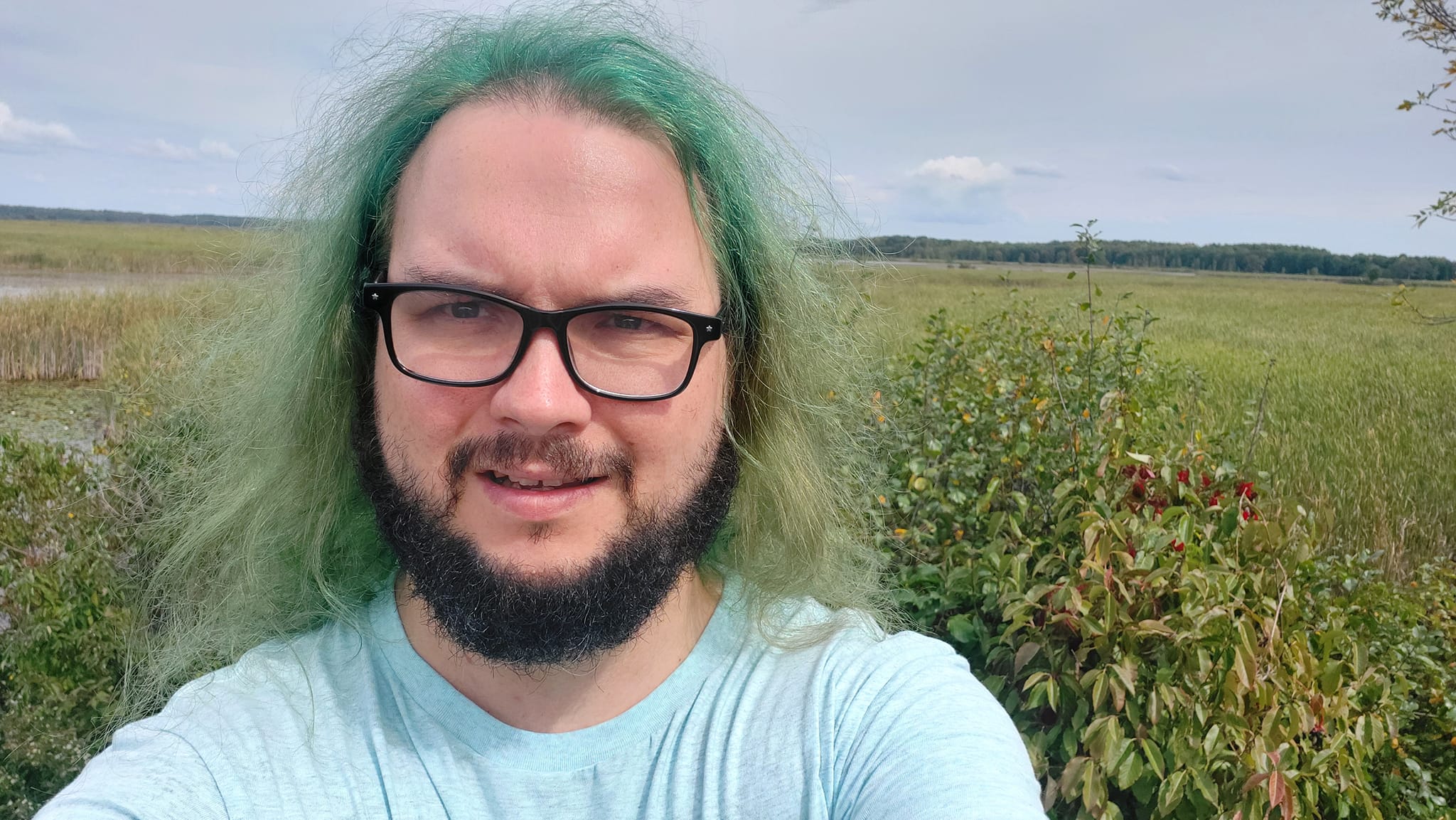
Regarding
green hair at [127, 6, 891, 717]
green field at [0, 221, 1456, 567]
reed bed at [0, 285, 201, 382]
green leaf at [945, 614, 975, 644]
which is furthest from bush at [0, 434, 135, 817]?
reed bed at [0, 285, 201, 382]

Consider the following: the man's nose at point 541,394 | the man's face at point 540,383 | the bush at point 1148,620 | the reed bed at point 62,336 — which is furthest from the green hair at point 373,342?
the reed bed at point 62,336

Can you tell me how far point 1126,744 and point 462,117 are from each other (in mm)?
1600

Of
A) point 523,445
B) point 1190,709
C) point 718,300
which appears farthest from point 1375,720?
point 523,445

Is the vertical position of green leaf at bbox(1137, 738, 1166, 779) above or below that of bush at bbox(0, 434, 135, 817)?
above

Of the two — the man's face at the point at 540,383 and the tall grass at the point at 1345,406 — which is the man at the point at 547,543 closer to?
the man's face at the point at 540,383

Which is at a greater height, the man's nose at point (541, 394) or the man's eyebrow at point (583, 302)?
the man's eyebrow at point (583, 302)

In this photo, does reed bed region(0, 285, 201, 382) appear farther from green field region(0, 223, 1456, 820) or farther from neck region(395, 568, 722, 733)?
neck region(395, 568, 722, 733)

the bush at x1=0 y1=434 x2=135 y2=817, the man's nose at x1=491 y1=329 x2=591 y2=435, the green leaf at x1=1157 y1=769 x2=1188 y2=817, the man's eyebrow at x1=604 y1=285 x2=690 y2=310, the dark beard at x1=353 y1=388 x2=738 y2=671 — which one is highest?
the man's eyebrow at x1=604 y1=285 x2=690 y2=310

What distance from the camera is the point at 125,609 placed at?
2891mm

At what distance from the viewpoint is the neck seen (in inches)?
46.8

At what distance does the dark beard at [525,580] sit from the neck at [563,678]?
0.03 metres

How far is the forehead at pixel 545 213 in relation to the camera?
1132 millimetres

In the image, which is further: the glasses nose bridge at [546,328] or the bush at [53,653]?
the bush at [53,653]

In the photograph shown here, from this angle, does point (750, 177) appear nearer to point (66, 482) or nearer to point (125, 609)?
point (125, 609)
